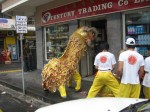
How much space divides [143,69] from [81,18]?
18.8ft

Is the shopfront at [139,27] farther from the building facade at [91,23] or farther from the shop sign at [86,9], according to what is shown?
the shop sign at [86,9]

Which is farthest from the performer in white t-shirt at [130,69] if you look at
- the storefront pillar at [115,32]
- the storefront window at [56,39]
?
the storefront window at [56,39]

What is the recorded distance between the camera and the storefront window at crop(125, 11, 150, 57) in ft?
30.8

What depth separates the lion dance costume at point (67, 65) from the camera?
922 cm

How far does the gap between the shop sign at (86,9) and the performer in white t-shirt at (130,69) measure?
3016mm

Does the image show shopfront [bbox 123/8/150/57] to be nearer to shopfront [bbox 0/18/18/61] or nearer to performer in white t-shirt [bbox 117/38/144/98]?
performer in white t-shirt [bbox 117/38/144/98]

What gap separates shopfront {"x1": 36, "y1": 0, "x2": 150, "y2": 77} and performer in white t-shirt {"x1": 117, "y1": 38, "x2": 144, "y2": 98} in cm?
303

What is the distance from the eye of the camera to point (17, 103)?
9.82 metres

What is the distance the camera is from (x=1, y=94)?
11.6 meters

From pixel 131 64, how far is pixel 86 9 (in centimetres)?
546

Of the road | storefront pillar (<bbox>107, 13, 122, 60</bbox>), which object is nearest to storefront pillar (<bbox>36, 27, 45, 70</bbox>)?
the road

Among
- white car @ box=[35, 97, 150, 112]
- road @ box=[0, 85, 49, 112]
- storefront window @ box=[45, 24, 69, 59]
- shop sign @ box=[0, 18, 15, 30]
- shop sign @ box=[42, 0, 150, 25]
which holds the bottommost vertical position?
road @ box=[0, 85, 49, 112]

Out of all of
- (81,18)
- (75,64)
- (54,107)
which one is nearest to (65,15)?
(81,18)

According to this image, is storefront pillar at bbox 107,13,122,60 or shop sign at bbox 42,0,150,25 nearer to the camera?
shop sign at bbox 42,0,150,25
